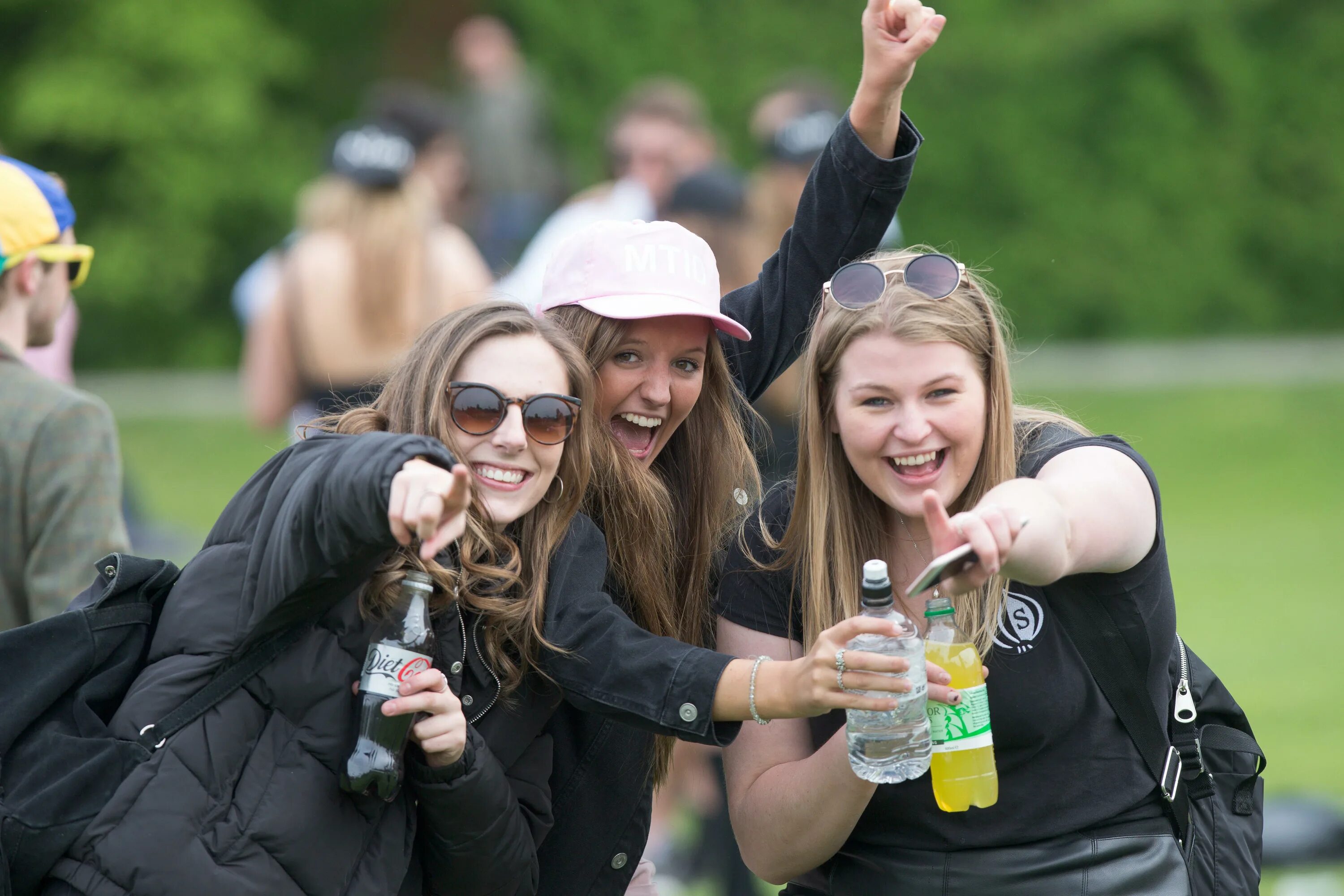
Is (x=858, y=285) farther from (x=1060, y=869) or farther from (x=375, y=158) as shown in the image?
(x=375, y=158)

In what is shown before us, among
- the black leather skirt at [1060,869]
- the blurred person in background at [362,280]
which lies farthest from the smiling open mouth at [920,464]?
the blurred person in background at [362,280]

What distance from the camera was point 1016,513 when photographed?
2.48 metres

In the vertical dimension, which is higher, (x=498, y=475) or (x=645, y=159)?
(x=645, y=159)

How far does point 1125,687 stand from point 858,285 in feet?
3.09

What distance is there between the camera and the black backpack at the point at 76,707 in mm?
2434

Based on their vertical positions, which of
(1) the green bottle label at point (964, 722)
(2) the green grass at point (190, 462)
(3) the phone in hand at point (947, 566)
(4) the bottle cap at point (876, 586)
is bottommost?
(2) the green grass at point (190, 462)

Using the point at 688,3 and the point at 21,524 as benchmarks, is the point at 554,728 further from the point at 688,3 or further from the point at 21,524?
the point at 688,3

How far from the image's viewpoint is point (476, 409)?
9.31 ft

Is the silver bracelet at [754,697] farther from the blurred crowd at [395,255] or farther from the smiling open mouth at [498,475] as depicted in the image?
the blurred crowd at [395,255]

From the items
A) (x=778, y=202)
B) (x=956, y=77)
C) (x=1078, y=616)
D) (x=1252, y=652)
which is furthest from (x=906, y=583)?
(x=956, y=77)

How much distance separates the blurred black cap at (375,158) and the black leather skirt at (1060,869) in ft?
14.4

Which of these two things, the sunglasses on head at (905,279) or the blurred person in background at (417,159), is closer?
the sunglasses on head at (905,279)

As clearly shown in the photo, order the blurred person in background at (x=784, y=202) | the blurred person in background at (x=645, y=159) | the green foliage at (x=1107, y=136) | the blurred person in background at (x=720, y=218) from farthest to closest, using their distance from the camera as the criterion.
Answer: the green foliage at (x=1107, y=136)
the blurred person in background at (x=645, y=159)
the blurred person in background at (x=720, y=218)
the blurred person in background at (x=784, y=202)

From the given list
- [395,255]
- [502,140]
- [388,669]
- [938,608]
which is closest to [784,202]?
[395,255]
